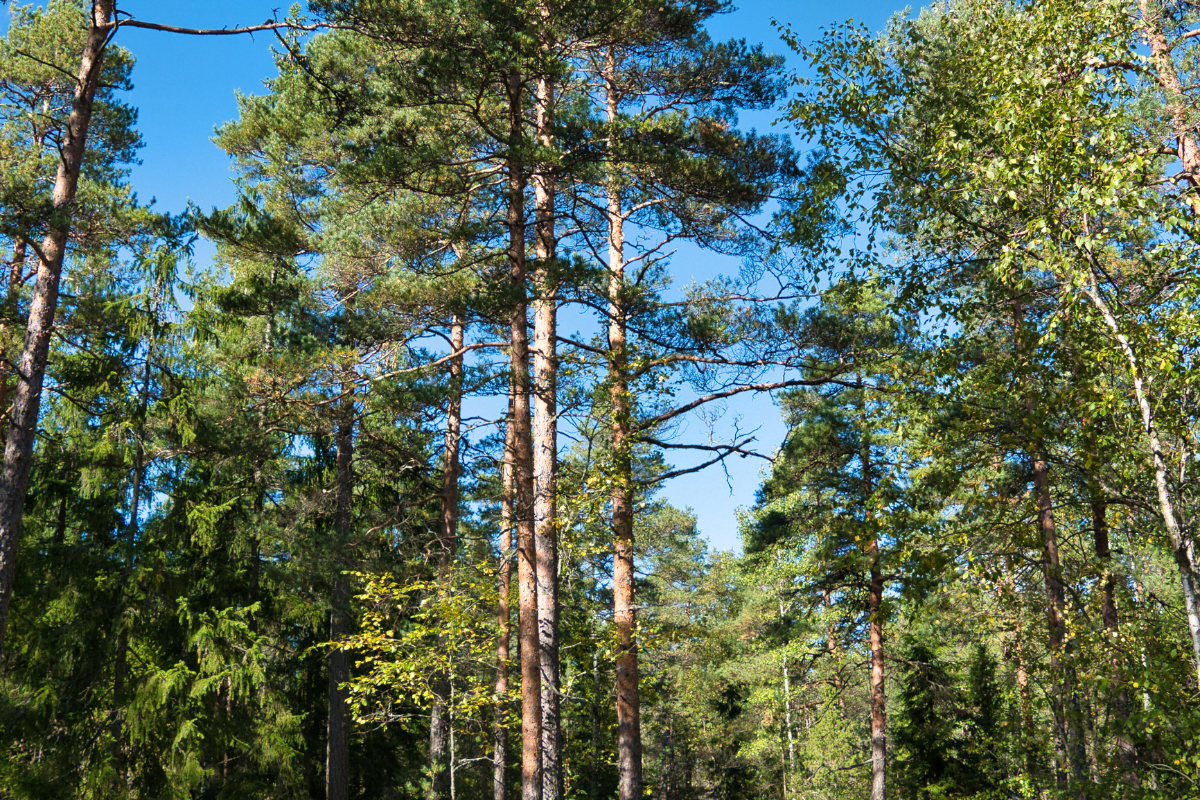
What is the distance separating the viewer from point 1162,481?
20.4ft

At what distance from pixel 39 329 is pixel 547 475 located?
532 centimetres

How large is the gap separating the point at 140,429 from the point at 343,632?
4380mm

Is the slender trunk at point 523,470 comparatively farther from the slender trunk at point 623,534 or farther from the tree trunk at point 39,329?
the tree trunk at point 39,329

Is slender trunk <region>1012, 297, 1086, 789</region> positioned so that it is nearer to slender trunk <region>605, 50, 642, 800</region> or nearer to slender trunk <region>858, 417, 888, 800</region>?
slender trunk <region>858, 417, 888, 800</region>

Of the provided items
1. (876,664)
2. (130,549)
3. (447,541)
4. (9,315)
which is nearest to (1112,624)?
(876,664)

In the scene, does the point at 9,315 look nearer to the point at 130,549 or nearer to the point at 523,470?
the point at 130,549

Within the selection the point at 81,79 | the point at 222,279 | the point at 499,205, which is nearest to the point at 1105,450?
the point at 499,205

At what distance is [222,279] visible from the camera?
17531 mm

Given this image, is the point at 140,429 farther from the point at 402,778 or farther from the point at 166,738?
the point at 402,778

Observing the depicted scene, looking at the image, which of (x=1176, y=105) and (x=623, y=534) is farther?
(x=623, y=534)

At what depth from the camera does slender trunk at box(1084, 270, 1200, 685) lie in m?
5.99

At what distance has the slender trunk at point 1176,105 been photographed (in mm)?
7773

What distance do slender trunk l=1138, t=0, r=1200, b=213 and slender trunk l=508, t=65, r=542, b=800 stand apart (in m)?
6.24

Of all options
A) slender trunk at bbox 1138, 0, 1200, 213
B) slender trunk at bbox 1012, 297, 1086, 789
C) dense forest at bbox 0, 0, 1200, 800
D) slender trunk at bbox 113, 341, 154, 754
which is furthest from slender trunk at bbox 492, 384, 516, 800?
slender trunk at bbox 1138, 0, 1200, 213
